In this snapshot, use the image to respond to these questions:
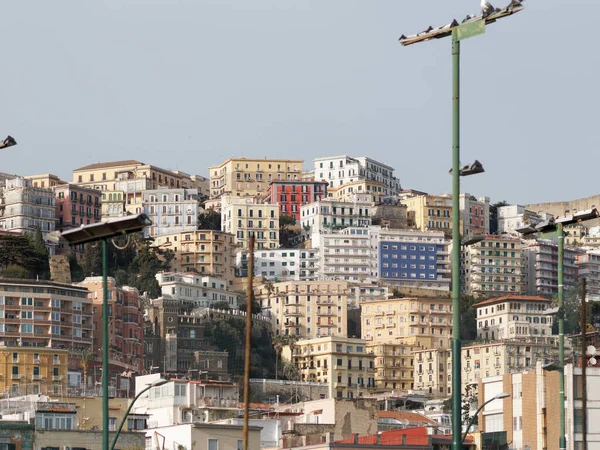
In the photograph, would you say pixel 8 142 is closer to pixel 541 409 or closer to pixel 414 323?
pixel 541 409

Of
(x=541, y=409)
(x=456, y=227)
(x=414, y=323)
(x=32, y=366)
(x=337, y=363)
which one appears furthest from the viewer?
(x=414, y=323)

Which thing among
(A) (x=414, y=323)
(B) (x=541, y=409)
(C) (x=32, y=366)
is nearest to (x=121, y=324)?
(C) (x=32, y=366)

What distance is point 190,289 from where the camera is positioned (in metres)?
194

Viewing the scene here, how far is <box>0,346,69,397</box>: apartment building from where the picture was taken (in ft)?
461

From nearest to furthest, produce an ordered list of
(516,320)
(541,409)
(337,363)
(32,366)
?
1. (541,409)
2. (32,366)
3. (337,363)
4. (516,320)

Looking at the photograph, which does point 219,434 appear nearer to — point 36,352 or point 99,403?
point 99,403

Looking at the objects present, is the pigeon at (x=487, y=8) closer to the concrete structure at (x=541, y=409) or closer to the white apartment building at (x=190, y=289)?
the concrete structure at (x=541, y=409)

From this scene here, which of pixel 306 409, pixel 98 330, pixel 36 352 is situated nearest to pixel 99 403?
pixel 306 409

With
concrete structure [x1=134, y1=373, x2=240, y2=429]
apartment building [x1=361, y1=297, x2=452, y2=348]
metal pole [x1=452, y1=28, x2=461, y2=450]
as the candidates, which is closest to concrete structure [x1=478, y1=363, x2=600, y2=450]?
concrete structure [x1=134, y1=373, x2=240, y2=429]

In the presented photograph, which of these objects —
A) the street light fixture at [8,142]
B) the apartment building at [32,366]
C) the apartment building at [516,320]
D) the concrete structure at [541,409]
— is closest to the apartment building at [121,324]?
the apartment building at [32,366]

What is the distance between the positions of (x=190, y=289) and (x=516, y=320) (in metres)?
37.6

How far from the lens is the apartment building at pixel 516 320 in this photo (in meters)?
195

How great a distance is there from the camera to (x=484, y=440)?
74438 mm

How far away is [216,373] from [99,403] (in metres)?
78.3
